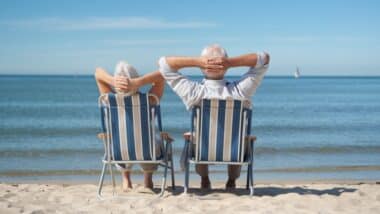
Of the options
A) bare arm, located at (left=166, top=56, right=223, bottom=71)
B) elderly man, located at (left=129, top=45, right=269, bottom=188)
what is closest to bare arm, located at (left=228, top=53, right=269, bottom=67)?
elderly man, located at (left=129, top=45, right=269, bottom=188)

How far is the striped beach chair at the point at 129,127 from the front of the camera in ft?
16.5

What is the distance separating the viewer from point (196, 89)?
203 inches

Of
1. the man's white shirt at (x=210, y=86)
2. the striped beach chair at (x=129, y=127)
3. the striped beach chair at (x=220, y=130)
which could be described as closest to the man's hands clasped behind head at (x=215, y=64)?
the man's white shirt at (x=210, y=86)

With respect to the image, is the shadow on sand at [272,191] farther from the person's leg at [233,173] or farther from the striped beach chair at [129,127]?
the striped beach chair at [129,127]

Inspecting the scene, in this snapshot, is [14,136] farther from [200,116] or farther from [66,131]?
[200,116]

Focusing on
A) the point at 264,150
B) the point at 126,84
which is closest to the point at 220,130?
the point at 126,84

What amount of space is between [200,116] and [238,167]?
2.70 feet

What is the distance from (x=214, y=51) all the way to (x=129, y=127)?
96cm

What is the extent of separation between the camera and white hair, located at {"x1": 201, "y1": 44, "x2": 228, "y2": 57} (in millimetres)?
5156

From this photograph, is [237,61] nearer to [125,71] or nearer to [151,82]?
[151,82]

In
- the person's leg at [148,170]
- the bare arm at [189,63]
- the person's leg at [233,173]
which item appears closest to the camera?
the bare arm at [189,63]

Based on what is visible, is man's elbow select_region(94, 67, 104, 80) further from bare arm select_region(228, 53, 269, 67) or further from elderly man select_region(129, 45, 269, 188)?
bare arm select_region(228, 53, 269, 67)

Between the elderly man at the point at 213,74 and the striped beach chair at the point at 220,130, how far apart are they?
0.57ft

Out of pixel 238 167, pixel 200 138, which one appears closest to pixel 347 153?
pixel 238 167
